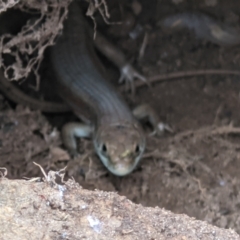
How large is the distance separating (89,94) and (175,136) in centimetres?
77

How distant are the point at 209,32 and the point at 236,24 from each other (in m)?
0.23

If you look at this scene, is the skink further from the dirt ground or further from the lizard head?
the dirt ground

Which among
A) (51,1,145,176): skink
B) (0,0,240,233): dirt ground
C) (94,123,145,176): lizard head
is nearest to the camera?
(0,0,240,233): dirt ground

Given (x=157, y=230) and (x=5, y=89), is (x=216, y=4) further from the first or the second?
(x=157, y=230)

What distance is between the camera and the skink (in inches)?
125

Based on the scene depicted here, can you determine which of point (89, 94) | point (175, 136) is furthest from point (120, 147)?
point (89, 94)

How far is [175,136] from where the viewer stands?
129 inches

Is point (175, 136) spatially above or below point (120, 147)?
below

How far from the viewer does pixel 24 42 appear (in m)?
2.87

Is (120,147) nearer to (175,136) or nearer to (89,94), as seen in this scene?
(175,136)

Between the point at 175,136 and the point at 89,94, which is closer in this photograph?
the point at 175,136

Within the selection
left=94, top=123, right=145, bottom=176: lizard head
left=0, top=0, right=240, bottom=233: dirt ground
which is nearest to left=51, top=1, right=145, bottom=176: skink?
left=94, top=123, right=145, bottom=176: lizard head

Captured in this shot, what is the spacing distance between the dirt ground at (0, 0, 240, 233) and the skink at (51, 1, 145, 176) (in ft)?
0.42

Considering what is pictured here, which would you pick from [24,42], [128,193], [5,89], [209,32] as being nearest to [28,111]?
[5,89]
